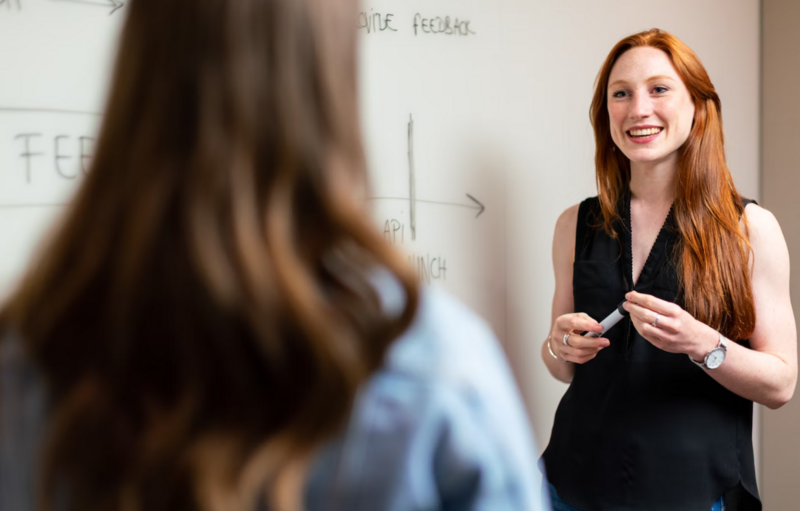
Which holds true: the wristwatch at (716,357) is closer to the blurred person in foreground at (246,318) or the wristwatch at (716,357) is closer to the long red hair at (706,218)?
the long red hair at (706,218)

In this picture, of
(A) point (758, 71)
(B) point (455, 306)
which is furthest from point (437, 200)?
(A) point (758, 71)

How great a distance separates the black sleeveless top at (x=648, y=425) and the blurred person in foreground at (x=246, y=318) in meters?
0.90

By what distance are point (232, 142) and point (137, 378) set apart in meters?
0.16

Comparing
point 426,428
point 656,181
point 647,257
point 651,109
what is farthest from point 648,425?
point 426,428

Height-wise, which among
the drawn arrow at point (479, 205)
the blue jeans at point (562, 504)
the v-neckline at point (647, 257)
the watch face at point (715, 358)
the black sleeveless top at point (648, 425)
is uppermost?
the drawn arrow at point (479, 205)

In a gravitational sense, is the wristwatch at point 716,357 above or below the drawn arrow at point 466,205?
below

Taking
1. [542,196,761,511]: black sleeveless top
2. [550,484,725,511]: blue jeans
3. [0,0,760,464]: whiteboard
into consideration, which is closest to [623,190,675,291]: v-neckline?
[542,196,761,511]: black sleeveless top

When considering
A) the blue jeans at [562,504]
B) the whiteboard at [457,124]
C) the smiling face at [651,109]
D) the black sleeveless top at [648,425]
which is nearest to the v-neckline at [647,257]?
the black sleeveless top at [648,425]

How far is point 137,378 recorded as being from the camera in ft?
1.36

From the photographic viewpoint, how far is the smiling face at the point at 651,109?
1262mm

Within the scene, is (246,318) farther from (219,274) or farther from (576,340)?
(576,340)

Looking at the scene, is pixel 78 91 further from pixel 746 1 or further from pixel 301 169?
pixel 746 1

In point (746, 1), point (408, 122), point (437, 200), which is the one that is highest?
point (746, 1)

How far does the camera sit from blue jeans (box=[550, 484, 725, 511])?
4.05ft
